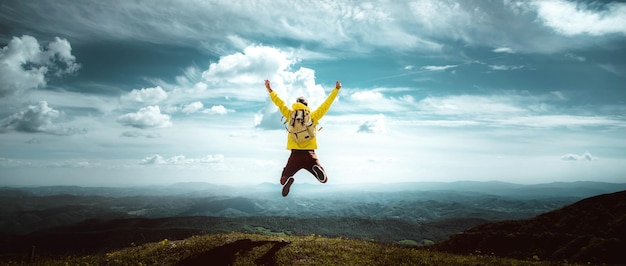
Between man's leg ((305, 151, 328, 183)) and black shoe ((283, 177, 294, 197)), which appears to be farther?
black shoe ((283, 177, 294, 197))

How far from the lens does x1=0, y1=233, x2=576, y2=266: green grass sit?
13803 mm

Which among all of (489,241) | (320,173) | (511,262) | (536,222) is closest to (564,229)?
(536,222)

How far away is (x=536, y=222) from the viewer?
40156mm

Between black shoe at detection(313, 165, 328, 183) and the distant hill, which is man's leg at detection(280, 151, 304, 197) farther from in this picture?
the distant hill

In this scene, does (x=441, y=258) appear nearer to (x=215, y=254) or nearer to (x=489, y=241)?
(x=215, y=254)

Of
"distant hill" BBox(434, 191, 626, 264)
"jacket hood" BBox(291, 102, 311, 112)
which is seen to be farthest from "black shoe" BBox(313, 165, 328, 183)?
"distant hill" BBox(434, 191, 626, 264)

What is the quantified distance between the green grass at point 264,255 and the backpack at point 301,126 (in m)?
5.81

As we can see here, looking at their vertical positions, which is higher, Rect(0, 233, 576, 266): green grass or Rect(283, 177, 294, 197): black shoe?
Rect(283, 177, 294, 197): black shoe

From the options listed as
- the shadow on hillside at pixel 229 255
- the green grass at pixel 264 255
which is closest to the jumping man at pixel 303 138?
the shadow on hillside at pixel 229 255

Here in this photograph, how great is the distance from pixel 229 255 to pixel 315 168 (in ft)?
21.6

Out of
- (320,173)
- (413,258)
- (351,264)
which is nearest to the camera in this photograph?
(320,173)

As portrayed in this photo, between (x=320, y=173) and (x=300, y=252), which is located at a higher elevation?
(x=320, y=173)

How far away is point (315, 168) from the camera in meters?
10.8

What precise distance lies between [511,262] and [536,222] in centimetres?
3183
